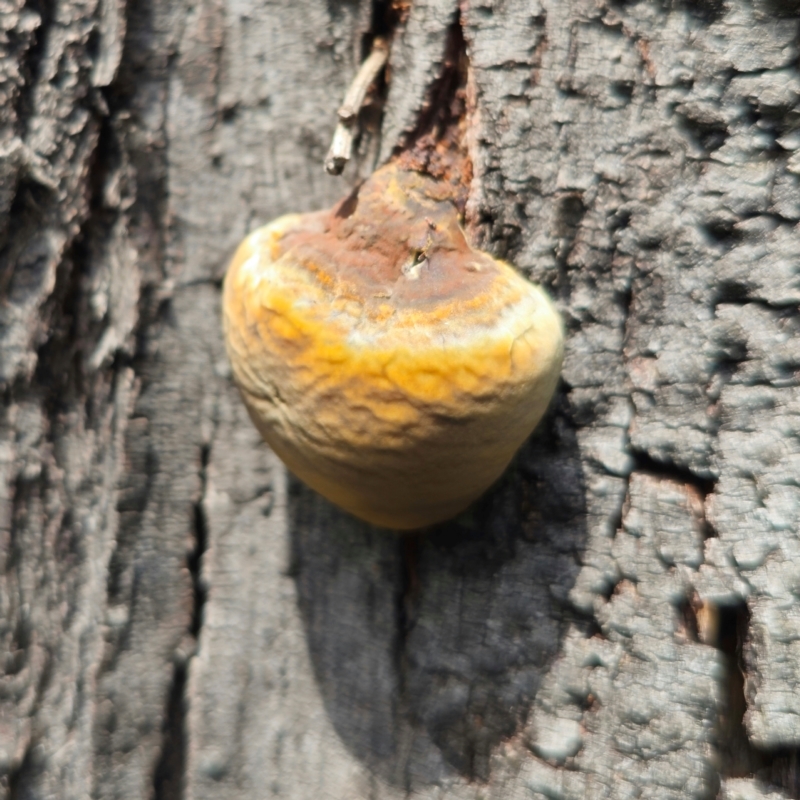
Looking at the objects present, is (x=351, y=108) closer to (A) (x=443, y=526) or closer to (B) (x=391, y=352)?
(B) (x=391, y=352)

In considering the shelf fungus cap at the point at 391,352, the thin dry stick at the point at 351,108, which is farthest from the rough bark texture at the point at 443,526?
the shelf fungus cap at the point at 391,352

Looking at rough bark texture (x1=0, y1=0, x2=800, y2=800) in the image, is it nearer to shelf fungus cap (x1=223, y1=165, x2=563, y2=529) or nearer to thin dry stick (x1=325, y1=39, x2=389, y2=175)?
thin dry stick (x1=325, y1=39, x2=389, y2=175)

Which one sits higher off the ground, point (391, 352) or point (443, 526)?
point (391, 352)

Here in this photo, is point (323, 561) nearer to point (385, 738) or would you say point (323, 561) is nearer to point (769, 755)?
point (385, 738)

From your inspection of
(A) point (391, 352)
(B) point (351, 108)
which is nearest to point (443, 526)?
(A) point (391, 352)

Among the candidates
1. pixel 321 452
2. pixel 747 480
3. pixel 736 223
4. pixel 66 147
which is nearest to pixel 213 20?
pixel 66 147

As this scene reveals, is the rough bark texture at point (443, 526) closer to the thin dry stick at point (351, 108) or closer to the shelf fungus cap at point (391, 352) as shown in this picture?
the thin dry stick at point (351, 108)

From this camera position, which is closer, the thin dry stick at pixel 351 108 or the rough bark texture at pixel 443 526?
the rough bark texture at pixel 443 526

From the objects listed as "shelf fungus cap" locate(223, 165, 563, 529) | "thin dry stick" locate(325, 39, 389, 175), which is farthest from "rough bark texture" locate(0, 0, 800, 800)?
"shelf fungus cap" locate(223, 165, 563, 529)
